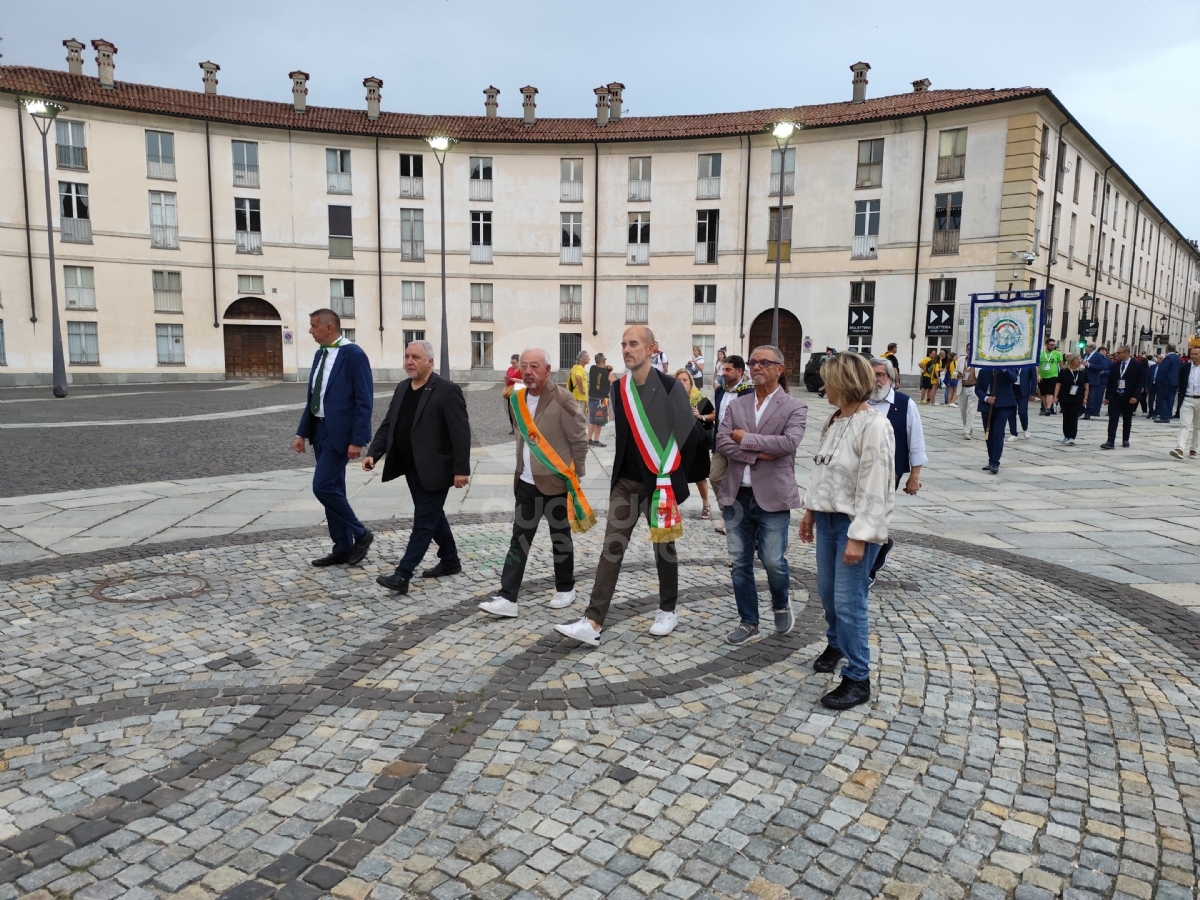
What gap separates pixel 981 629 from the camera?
5.25 meters

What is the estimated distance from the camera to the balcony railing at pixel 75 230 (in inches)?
1308

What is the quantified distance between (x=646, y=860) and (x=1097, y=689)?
114 inches

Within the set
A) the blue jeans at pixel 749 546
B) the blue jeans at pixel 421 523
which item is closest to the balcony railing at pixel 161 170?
the blue jeans at pixel 421 523

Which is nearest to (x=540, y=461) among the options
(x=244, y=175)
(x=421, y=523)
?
(x=421, y=523)

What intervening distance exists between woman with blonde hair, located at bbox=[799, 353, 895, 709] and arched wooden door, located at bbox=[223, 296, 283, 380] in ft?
118

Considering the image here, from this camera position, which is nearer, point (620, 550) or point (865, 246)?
point (620, 550)

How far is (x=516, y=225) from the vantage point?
37844 millimetres

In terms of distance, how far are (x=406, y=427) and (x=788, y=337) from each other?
105ft

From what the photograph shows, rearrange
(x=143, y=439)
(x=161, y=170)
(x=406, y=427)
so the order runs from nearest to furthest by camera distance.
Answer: (x=406, y=427), (x=143, y=439), (x=161, y=170)

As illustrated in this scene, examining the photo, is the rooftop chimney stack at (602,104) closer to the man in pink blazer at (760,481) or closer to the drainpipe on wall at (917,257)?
the drainpipe on wall at (917,257)

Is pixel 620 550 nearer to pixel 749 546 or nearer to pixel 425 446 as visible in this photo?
pixel 749 546

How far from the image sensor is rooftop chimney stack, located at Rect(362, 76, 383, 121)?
38.5 m

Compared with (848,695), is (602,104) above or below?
above

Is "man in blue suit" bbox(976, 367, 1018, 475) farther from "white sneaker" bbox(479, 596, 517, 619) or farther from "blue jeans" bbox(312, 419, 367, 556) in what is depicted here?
"blue jeans" bbox(312, 419, 367, 556)
